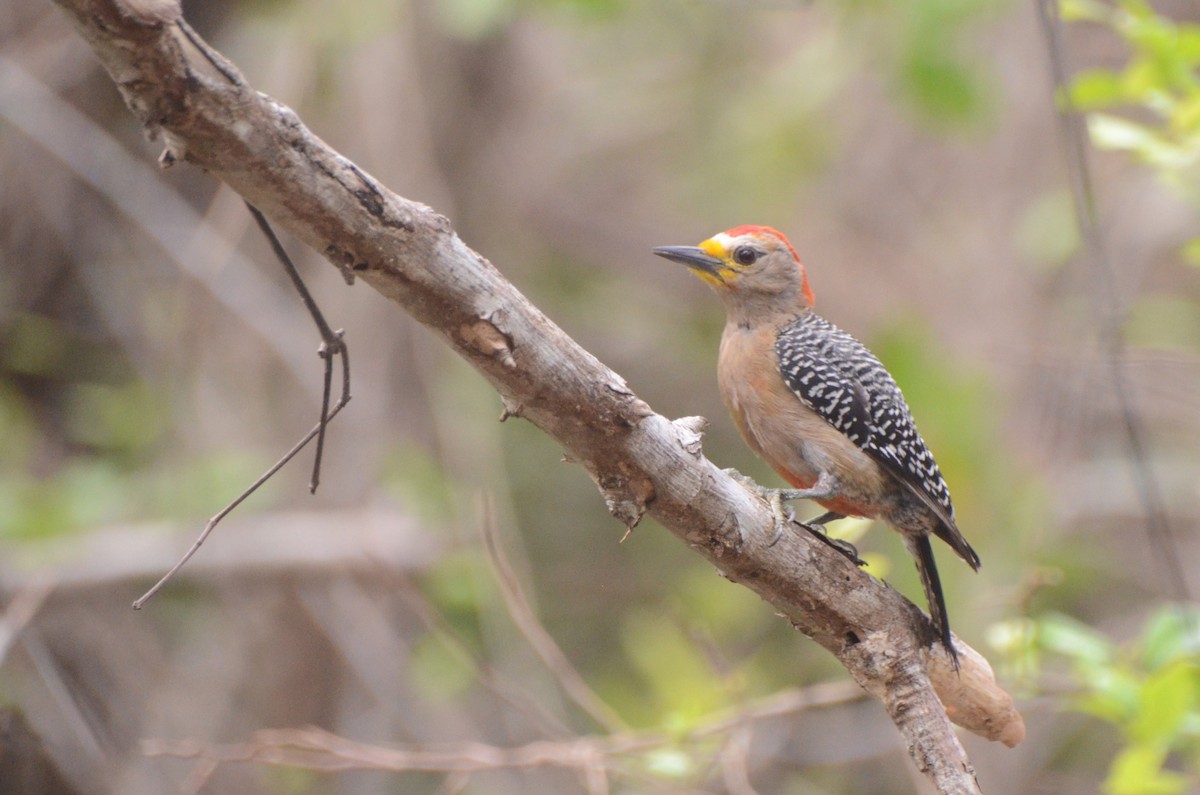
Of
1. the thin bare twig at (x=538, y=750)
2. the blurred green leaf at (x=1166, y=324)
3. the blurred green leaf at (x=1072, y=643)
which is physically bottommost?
the thin bare twig at (x=538, y=750)

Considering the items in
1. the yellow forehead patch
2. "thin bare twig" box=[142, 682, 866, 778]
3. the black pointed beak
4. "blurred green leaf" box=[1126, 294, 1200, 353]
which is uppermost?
"blurred green leaf" box=[1126, 294, 1200, 353]

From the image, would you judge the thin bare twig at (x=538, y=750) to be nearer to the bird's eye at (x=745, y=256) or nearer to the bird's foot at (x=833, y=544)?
the bird's foot at (x=833, y=544)

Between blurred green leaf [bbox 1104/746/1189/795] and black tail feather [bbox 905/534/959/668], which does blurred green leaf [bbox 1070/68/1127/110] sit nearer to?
black tail feather [bbox 905/534/959/668]

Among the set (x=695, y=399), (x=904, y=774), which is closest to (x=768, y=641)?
(x=904, y=774)

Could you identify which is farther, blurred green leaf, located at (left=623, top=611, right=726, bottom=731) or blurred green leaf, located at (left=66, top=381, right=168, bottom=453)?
blurred green leaf, located at (left=66, top=381, right=168, bottom=453)

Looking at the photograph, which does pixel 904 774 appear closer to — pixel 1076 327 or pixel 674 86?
pixel 1076 327

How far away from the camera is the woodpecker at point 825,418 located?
12.1 feet

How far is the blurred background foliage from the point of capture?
16.7ft

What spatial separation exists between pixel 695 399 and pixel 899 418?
4.34 meters

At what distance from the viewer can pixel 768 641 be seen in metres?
7.87

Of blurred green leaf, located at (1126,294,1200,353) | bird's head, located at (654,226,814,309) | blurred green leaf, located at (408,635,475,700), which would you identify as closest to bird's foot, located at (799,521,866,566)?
bird's head, located at (654,226,814,309)

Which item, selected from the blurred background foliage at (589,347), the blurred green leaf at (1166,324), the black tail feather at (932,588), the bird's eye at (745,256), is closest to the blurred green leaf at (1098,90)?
the blurred background foliage at (589,347)

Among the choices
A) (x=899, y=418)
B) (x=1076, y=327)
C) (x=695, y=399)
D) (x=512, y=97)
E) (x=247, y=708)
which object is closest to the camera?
(x=899, y=418)

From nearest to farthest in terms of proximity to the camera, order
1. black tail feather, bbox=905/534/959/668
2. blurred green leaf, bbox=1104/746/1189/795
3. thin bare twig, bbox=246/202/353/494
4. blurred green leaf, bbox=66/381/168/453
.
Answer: thin bare twig, bbox=246/202/353/494 < black tail feather, bbox=905/534/959/668 < blurred green leaf, bbox=1104/746/1189/795 < blurred green leaf, bbox=66/381/168/453
